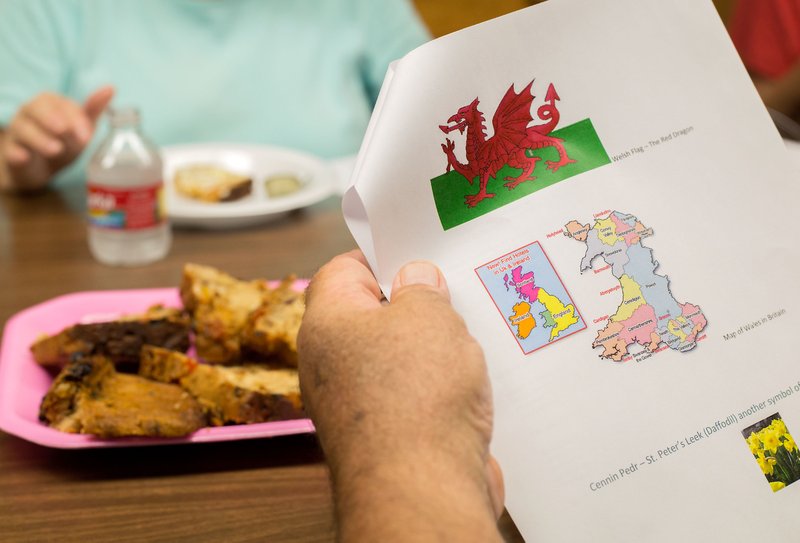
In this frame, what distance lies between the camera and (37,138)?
1389 mm

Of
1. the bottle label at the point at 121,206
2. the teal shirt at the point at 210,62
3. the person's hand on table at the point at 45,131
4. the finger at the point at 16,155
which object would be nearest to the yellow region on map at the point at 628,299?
the bottle label at the point at 121,206

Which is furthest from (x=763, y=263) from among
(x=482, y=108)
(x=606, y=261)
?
(x=482, y=108)

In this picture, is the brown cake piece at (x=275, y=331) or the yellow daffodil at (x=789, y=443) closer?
the yellow daffodil at (x=789, y=443)

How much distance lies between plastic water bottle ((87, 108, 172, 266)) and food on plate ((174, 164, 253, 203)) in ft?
0.46

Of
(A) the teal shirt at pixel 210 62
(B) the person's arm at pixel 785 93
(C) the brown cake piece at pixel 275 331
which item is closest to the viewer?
(C) the brown cake piece at pixel 275 331

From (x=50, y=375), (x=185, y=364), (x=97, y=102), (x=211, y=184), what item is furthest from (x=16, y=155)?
(x=185, y=364)

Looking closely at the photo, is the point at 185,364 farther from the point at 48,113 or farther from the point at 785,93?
the point at 785,93

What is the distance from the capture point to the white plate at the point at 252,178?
1.33m

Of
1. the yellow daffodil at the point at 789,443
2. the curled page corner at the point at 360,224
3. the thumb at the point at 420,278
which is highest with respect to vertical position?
the curled page corner at the point at 360,224

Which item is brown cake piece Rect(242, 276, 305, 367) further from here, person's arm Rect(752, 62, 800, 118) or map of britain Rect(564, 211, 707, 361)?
person's arm Rect(752, 62, 800, 118)

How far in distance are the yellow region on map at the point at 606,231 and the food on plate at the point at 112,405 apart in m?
0.42

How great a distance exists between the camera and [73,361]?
Answer: 2.71ft

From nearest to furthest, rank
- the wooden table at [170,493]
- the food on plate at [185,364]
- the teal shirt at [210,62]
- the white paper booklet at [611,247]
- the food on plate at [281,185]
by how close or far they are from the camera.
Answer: the white paper booklet at [611,247] → the wooden table at [170,493] → the food on plate at [185,364] → the food on plate at [281,185] → the teal shirt at [210,62]

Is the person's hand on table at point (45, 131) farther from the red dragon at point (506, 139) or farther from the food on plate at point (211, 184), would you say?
the red dragon at point (506, 139)
